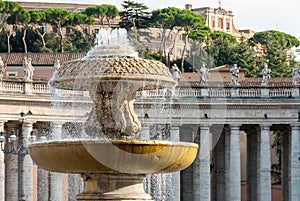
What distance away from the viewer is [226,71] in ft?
347

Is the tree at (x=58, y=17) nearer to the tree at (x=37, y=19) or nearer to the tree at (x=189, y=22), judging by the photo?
the tree at (x=37, y=19)

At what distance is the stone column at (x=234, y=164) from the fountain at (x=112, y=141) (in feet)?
140

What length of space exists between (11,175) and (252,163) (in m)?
17.0

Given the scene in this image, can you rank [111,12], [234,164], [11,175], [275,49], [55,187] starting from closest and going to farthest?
[55,187]
[11,175]
[234,164]
[275,49]
[111,12]

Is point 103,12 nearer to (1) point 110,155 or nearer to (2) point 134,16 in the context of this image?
(2) point 134,16

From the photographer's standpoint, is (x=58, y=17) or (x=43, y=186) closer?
(x=43, y=186)

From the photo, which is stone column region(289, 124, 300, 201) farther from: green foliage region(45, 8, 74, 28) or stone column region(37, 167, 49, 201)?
green foliage region(45, 8, 74, 28)

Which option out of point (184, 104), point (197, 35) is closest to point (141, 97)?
point (184, 104)

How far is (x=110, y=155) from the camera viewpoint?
38.6 meters

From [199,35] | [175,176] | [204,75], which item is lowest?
[175,176]

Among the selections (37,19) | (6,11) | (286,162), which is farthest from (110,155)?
(37,19)

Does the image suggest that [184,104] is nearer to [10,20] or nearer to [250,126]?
[250,126]

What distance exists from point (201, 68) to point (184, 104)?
174 inches

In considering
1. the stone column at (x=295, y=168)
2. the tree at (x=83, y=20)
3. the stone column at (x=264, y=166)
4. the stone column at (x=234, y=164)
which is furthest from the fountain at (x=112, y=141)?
the tree at (x=83, y=20)
